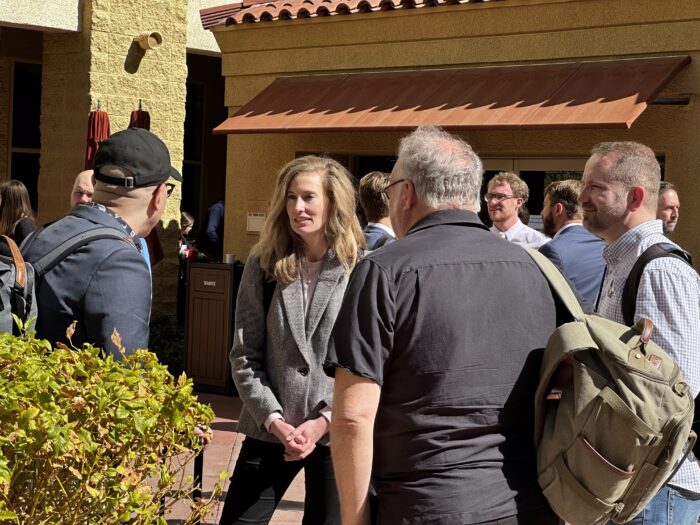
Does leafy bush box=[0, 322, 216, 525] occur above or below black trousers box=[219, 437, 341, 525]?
above

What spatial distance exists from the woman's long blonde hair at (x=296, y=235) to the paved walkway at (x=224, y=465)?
1344 millimetres

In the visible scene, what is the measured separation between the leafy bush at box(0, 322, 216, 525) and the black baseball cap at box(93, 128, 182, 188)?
898 millimetres

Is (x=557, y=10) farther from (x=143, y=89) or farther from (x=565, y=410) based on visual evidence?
(x=565, y=410)

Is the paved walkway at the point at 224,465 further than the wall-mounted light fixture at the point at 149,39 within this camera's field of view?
No

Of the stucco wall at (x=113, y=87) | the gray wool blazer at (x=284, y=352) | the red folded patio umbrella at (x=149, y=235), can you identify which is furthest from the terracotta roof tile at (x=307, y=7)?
the gray wool blazer at (x=284, y=352)

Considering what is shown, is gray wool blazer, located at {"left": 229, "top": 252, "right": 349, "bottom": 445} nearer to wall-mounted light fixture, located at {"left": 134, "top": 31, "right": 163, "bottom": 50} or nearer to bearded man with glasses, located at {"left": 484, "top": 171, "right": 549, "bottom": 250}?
bearded man with glasses, located at {"left": 484, "top": 171, "right": 549, "bottom": 250}

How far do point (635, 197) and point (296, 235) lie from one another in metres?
1.42

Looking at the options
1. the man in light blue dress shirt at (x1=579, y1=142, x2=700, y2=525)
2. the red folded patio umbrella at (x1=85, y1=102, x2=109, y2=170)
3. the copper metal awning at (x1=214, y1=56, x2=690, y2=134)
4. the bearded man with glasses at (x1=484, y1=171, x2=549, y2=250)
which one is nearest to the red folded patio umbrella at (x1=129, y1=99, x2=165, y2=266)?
the red folded patio umbrella at (x1=85, y1=102, x2=109, y2=170)

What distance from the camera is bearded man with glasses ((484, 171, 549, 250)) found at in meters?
8.77

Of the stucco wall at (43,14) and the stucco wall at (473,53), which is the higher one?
the stucco wall at (43,14)

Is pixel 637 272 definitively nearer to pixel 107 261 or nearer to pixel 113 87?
pixel 107 261

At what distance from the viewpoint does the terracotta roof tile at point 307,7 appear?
1191 cm

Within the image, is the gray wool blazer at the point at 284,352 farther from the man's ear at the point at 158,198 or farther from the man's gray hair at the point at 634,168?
the man's gray hair at the point at 634,168

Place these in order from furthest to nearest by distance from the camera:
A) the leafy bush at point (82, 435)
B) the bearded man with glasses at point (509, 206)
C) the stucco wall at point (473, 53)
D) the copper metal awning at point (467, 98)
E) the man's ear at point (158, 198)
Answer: the stucco wall at point (473, 53) < the copper metal awning at point (467, 98) < the bearded man with glasses at point (509, 206) < the man's ear at point (158, 198) < the leafy bush at point (82, 435)
